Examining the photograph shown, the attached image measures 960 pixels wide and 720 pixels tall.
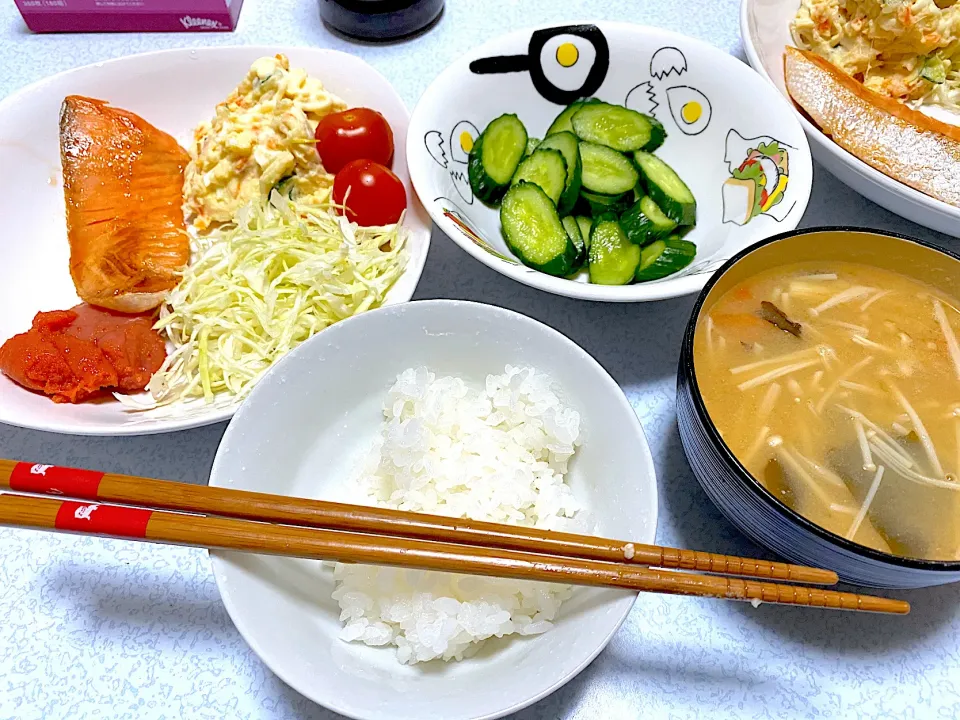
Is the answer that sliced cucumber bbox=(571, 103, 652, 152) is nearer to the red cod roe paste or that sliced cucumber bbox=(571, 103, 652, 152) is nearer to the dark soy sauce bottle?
the dark soy sauce bottle

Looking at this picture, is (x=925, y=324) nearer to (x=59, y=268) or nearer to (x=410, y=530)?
(x=410, y=530)

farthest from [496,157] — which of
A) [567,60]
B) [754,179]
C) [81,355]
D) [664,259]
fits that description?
[81,355]

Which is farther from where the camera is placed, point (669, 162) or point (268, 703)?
point (669, 162)

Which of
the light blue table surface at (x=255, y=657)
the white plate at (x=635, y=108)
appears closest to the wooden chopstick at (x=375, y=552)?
the light blue table surface at (x=255, y=657)

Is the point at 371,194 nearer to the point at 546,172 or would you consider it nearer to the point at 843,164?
the point at 546,172

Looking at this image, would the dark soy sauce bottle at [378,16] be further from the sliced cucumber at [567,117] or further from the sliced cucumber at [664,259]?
the sliced cucumber at [664,259]

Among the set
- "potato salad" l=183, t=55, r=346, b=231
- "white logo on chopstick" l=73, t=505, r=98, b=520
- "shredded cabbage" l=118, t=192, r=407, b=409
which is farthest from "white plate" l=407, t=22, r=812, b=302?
"white logo on chopstick" l=73, t=505, r=98, b=520

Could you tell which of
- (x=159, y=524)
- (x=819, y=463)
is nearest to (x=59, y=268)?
(x=159, y=524)
